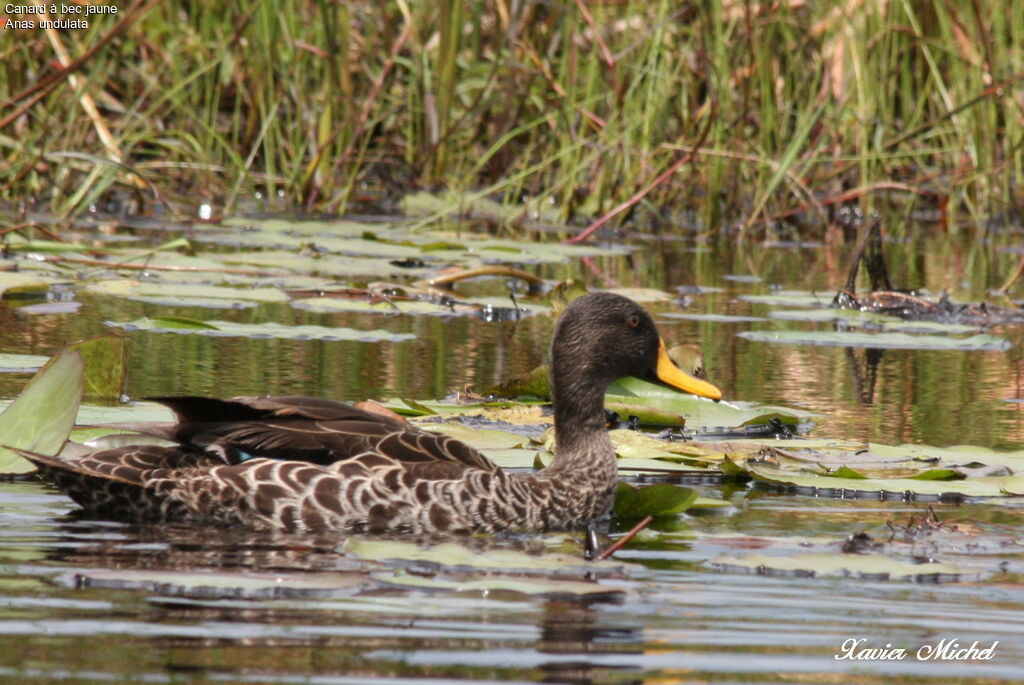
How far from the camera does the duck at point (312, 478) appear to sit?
5.29 metres

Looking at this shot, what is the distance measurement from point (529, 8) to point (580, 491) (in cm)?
912

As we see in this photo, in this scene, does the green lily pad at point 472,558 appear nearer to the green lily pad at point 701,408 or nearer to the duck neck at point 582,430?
the duck neck at point 582,430

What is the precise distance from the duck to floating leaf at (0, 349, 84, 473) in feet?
0.26

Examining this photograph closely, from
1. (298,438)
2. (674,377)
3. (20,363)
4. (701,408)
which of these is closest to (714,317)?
(701,408)

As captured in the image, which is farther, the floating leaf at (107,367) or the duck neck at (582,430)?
the floating leaf at (107,367)

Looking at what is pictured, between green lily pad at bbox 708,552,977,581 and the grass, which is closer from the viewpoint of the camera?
green lily pad at bbox 708,552,977,581

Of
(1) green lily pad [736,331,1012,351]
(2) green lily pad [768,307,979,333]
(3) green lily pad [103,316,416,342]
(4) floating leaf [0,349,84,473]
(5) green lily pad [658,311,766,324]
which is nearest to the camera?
(4) floating leaf [0,349,84,473]

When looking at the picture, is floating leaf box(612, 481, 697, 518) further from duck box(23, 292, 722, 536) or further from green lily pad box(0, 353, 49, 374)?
green lily pad box(0, 353, 49, 374)

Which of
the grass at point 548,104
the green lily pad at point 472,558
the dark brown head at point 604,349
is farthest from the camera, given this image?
the grass at point 548,104

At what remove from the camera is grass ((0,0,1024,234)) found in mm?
12555

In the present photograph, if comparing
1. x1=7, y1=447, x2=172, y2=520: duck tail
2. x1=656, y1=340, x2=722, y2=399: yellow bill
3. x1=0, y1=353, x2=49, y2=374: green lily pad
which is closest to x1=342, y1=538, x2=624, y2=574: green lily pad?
x1=7, y1=447, x2=172, y2=520: duck tail

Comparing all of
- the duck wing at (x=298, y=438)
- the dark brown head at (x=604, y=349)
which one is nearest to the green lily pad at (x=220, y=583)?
the duck wing at (x=298, y=438)

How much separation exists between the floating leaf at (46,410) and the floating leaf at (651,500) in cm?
171

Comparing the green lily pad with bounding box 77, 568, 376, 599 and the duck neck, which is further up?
the duck neck
